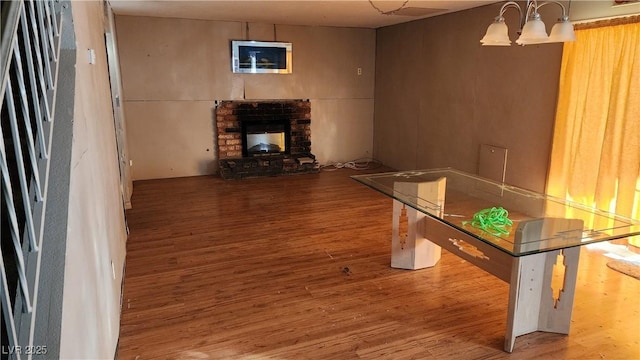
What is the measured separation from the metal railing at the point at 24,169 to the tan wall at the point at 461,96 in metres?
4.32

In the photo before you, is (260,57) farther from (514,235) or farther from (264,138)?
(514,235)

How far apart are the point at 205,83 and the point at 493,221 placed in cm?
517

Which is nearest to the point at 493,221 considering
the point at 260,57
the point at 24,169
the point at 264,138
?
the point at 24,169

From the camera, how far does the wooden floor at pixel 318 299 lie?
2430 millimetres

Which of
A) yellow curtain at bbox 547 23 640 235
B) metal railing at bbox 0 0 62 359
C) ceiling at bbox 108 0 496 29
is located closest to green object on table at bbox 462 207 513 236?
yellow curtain at bbox 547 23 640 235

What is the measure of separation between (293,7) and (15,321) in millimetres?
4821

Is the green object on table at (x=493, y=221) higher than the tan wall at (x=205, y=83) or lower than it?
lower

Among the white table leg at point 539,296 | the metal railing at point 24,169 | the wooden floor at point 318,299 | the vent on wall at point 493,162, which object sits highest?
the metal railing at point 24,169

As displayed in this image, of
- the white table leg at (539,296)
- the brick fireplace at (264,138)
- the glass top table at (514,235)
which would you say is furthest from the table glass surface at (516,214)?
the brick fireplace at (264,138)

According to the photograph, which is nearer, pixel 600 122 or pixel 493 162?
pixel 600 122

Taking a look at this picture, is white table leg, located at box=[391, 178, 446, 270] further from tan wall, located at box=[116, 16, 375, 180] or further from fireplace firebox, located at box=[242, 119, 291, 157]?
tan wall, located at box=[116, 16, 375, 180]

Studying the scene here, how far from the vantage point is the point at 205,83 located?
654cm

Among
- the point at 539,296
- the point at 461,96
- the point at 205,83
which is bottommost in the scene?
the point at 539,296

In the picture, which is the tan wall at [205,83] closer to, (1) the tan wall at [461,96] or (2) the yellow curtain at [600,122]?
(1) the tan wall at [461,96]
